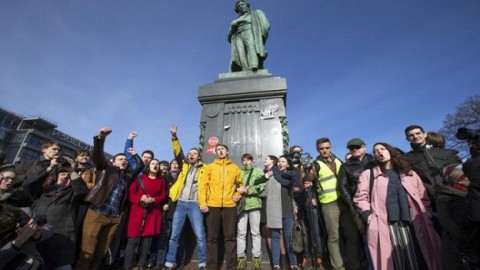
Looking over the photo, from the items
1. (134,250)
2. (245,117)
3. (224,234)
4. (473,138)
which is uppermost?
(245,117)

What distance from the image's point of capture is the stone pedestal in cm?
587

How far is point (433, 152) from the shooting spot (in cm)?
379

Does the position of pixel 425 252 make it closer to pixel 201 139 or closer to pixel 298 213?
pixel 298 213

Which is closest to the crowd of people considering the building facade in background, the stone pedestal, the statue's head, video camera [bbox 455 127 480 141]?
video camera [bbox 455 127 480 141]

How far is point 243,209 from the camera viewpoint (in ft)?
14.8

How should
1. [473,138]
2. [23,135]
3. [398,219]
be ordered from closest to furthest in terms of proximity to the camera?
[473,138], [398,219], [23,135]

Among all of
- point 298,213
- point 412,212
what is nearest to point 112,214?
point 298,213

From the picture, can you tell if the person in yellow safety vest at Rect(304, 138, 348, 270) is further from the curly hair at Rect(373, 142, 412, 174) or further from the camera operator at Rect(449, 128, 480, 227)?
the camera operator at Rect(449, 128, 480, 227)

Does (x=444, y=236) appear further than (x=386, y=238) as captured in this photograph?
No

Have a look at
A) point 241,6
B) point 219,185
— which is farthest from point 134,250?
point 241,6

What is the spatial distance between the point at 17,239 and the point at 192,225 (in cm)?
242

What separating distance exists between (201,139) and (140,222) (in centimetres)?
257

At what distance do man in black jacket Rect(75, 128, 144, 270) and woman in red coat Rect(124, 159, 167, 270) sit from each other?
209 millimetres

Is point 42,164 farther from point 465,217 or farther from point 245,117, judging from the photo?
point 465,217
